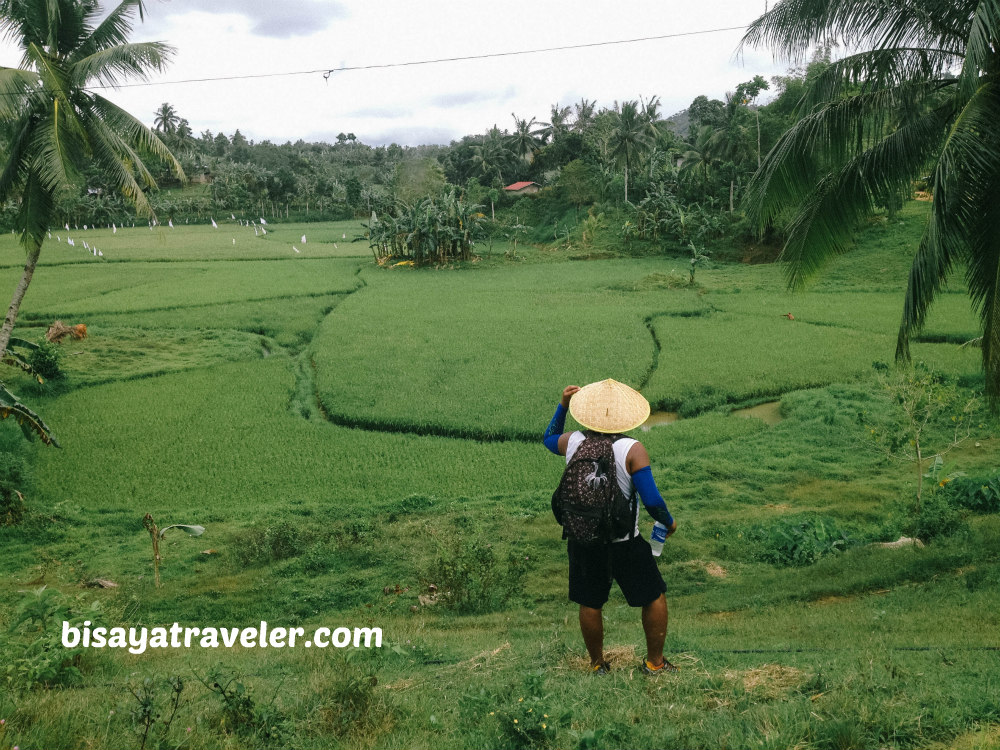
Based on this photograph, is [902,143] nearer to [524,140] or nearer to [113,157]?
[113,157]

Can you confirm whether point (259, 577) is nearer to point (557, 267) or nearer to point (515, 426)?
point (515, 426)

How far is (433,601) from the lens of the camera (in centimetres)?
567

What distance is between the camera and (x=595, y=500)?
10.3ft

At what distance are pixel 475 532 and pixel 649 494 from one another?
379 centimetres

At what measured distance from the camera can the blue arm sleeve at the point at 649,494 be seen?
3.19 meters

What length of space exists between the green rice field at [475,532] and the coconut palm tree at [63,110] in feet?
10.2

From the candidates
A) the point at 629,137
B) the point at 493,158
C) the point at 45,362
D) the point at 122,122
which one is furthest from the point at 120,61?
the point at 493,158

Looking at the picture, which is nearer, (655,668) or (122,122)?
(655,668)

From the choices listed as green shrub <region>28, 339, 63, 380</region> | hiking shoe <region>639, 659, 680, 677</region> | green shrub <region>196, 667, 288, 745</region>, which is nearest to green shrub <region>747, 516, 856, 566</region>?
hiking shoe <region>639, 659, 680, 677</region>

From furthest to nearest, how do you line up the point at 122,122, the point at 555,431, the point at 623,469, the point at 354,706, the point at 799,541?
the point at 122,122
the point at 799,541
the point at 555,431
the point at 623,469
the point at 354,706

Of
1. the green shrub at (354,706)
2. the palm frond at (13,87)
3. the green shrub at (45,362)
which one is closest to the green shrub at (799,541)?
the green shrub at (354,706)

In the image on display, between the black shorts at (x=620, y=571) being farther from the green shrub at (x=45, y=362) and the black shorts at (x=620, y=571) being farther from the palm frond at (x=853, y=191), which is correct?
the green shrub at (x=45, y=362)

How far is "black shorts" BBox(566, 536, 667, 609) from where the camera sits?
3322 millimetres

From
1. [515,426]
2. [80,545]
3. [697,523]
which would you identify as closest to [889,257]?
[515,426]
